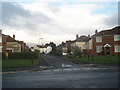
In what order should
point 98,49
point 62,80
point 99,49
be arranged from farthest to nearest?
point 98,49
point 99,49
point 62,80

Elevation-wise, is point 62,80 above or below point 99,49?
below

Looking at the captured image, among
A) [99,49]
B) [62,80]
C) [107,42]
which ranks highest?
[107,42]

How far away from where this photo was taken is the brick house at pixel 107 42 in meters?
56.8

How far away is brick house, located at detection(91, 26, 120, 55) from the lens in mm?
56781

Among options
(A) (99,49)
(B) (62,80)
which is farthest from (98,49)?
(B) (62,80)

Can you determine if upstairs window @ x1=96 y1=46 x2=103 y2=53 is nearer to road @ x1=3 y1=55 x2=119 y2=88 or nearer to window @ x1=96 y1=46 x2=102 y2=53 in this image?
window @ x1=96 y1=46 x2=102 y2=53

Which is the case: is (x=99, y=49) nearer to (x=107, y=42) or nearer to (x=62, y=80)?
(x=107, y=42)

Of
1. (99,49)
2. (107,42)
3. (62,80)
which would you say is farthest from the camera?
(99,49)

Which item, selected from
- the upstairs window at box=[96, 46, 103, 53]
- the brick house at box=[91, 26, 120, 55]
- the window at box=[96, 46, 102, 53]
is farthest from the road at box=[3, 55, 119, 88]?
the window at box=[96, 46, 102, 53]

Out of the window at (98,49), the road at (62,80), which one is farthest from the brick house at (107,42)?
the road at (62,80)

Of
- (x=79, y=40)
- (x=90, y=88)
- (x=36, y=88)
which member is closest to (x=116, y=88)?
(x=90, y=88)

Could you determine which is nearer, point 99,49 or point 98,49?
point 99,49

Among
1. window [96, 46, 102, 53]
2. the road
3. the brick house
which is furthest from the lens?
window [96, 46, 102, 53]

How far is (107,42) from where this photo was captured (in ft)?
191
